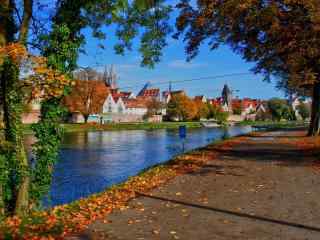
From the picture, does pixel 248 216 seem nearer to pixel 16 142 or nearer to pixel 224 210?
pixel 224 210

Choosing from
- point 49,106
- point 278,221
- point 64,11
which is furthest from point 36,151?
point 278,221

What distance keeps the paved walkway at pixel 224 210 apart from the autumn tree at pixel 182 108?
109 m

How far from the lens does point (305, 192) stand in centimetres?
1171

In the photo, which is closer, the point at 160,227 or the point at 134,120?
the point at 160,227

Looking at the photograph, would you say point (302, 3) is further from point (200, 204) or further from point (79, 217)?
point (79, 217)

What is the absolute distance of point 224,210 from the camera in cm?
955

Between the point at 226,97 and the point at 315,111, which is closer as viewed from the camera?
the point at 315,111

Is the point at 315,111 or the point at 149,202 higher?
the point at 315,111

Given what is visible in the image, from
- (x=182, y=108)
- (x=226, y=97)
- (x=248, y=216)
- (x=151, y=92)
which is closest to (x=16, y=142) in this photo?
(x=248, y=216)

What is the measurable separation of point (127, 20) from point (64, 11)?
2245mm

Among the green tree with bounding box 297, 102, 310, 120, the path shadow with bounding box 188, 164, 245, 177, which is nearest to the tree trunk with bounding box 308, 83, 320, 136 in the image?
the path shadow with bounding box 188, 164, 245, 177

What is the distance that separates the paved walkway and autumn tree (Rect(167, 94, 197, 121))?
4278 inches

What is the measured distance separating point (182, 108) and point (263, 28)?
10155 centimetres

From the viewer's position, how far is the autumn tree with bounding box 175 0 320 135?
2020 centimetres
